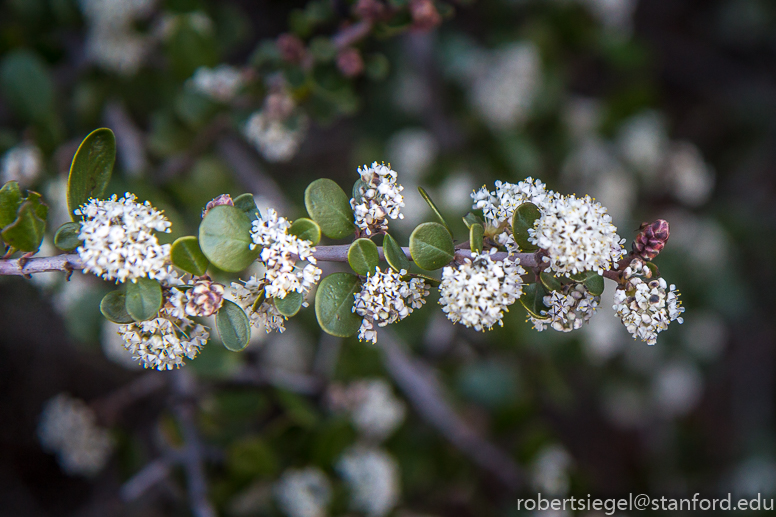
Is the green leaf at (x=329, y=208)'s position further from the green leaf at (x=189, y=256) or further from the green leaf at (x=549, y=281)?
the green leaf at (x=549, y=281)

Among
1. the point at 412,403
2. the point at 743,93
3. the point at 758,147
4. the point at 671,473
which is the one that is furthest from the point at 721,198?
the point at 412,403

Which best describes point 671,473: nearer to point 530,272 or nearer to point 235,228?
point 530,272

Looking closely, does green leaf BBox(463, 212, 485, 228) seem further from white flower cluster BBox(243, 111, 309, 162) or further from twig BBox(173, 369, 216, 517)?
twig BBox(173, 369, 216, 517)

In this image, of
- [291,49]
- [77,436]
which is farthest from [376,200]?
[77,436]

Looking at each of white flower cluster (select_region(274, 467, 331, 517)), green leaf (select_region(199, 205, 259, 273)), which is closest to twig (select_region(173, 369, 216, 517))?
white flower cluster (select_region(274, 467, 331, 517))

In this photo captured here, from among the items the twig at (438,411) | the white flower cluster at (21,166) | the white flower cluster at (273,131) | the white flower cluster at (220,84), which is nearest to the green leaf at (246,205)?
the white flower cluster at (273,131)
